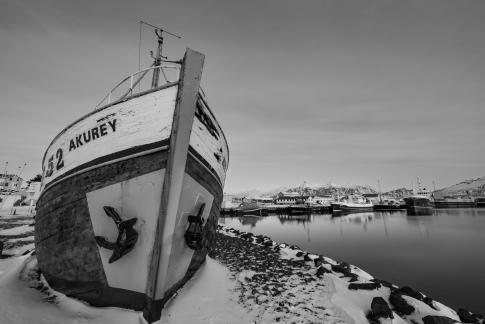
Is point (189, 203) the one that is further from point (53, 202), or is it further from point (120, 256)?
point (53, 202)

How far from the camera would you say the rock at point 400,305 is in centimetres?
490

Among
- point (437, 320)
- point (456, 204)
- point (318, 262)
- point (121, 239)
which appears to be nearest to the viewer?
point (121, 239)

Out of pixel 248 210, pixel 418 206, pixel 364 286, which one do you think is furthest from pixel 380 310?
pixel 418 206

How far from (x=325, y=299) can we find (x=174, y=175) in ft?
14.0

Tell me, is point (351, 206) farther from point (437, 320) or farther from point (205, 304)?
point (205, 304)

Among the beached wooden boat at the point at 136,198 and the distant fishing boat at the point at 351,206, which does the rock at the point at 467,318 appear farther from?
the distant fishing boat at the point at 351,206

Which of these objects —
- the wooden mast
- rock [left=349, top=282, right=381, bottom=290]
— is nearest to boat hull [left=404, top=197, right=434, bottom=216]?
rock [left=349, top=282, right=381, bottom=290]

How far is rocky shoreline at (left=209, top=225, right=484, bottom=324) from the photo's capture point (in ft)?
14.7

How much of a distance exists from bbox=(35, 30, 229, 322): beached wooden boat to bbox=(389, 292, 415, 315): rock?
14.3 ft

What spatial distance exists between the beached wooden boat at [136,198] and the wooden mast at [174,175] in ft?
0.05

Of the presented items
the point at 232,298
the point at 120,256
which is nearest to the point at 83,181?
the point at 120,256

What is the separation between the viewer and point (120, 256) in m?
3.93

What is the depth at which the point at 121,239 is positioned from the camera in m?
3.98

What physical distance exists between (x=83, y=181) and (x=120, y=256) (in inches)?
64.8
